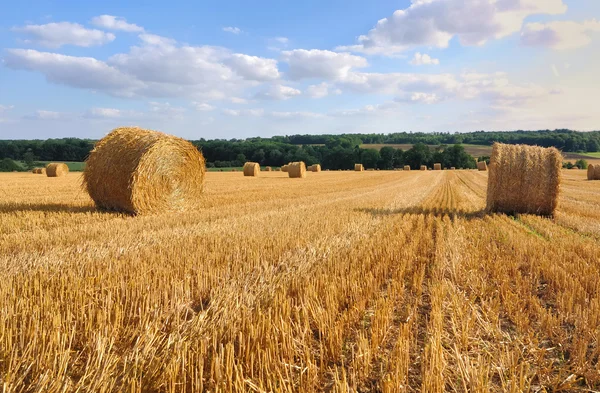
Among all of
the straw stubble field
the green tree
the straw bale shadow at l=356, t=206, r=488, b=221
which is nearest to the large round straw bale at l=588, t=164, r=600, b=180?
the straw bale shadow at l=356, t=206, r=488, b=221

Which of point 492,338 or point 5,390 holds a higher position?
point 5,390

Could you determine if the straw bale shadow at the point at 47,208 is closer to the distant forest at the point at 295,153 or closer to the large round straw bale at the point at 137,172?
the large round straw bale at the point at 137,172

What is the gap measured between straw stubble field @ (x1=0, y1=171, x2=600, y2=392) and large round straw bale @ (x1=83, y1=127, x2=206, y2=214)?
265 cm

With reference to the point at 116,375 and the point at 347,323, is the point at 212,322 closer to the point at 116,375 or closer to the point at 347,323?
the point at 116,375

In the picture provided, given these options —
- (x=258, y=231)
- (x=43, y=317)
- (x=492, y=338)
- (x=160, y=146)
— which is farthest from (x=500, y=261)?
(x=160, y=146)

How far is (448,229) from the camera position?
24.5 ft

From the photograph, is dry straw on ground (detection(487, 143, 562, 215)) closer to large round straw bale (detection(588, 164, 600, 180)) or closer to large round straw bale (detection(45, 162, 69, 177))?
large round straw bale (detection(588, 164, 600, 180))

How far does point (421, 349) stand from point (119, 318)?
215 centimetres

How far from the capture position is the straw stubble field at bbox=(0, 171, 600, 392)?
2295 mm

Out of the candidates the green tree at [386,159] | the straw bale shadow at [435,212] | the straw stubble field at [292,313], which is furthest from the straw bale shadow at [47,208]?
the green tree at [386,159]

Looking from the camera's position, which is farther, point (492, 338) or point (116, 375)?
point (492, 338)

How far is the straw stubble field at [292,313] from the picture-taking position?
7.53ft

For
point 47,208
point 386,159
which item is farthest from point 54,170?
point 386,159

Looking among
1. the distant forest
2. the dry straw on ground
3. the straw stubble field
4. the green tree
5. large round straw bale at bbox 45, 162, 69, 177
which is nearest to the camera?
the straw stubble field
